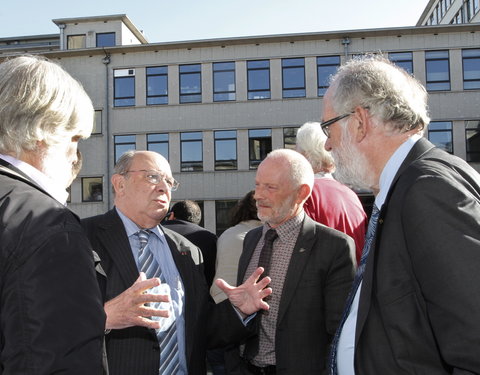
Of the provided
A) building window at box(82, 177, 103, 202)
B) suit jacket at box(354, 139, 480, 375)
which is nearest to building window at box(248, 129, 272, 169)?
building window at box(82, 177, 103, 202)

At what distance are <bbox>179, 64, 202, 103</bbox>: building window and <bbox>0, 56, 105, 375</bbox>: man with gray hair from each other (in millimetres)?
23908

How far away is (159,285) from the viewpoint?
97.5 inches

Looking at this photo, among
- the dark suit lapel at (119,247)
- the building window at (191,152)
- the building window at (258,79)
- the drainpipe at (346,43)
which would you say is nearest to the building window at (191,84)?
the building window at (191,152)

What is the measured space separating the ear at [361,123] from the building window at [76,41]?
1080 inches

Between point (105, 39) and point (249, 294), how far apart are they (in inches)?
→ 1055

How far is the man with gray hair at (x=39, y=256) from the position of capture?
132cm

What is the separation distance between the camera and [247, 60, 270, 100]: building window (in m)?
24.8

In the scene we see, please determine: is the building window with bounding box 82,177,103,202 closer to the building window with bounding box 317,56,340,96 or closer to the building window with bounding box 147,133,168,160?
the building window with bounding box 147,133,168,160

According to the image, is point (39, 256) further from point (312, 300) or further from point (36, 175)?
point (312, 300)

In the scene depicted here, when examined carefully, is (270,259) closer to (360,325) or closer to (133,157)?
(133,157)

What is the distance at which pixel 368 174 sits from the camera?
2125 millimetres

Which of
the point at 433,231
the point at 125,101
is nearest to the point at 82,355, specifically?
the point at 433,231

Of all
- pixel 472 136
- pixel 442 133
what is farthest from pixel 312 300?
pixel 472 136

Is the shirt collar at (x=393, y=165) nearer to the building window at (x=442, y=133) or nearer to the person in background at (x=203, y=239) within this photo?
the person in background at (x=203, y=239)
